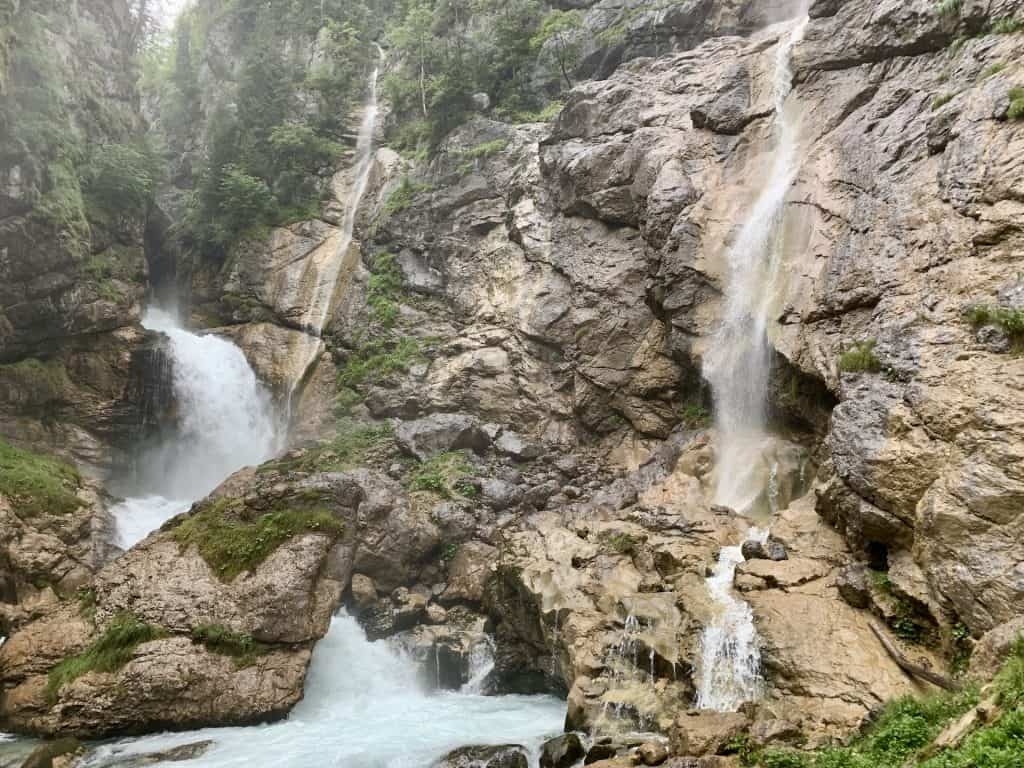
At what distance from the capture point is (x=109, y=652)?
11.4 metres

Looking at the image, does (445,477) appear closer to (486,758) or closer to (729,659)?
(486,758)

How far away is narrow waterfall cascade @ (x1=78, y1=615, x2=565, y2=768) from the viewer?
9977 millimetres

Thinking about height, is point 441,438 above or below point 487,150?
below

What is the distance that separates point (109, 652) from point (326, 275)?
17423mm

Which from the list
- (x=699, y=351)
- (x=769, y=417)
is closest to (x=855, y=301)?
(x=769, y=417)

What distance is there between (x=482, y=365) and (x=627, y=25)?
15.7 m

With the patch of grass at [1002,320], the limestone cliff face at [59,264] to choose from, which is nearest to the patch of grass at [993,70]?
the patch of grass at [1002,320]

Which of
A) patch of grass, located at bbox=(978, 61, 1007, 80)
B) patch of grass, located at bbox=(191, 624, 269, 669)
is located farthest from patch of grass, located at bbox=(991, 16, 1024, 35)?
patch of grass, located at bbox=(191, 624, 269, 669)

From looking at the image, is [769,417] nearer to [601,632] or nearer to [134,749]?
[601,632]

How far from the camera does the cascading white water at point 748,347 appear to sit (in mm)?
15422

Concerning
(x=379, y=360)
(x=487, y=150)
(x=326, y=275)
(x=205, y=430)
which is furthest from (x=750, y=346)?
(x=205, y=430)

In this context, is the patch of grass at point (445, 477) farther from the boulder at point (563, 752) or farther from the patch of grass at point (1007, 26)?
the patch of grass at point (1007, 26)

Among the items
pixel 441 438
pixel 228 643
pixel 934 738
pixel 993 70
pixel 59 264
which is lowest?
pixel 934 738

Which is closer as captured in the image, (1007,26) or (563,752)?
(563,752)
